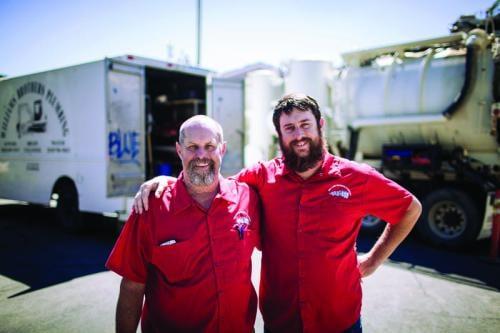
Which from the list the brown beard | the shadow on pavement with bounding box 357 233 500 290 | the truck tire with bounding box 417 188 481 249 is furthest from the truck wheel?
the brown beard

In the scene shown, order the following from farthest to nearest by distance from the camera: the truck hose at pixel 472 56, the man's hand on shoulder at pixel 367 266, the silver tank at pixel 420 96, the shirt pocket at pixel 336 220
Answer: the silver tank at pixel 420 96, the truck hose at pixel 472 56, the man's hand on shoulder at pixel 367 266, the shirt pocket at pixel 336 220

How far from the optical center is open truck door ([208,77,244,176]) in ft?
25.4

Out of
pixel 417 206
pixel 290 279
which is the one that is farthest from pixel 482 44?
pixel 290 279

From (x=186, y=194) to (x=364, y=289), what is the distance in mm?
3233

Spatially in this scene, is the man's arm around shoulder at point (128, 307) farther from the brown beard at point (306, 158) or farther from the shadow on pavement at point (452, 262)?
the shadow on pavement at point (452, 262)

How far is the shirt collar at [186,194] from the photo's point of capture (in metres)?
2.07

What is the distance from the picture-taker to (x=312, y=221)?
204 cm

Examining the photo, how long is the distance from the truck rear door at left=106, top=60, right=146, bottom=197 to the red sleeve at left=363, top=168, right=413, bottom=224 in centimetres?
519

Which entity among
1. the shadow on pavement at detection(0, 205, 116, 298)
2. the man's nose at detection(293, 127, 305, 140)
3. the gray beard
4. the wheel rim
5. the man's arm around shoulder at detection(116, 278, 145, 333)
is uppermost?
the man's nose at detection(293, 127, 305, 140)

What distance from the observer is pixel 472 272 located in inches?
196

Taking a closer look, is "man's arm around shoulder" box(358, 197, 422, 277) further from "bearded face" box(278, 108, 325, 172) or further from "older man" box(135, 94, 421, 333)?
"bearded face" box(278, 108, 325, 172)

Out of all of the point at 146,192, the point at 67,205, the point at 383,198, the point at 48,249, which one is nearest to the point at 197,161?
the point at 146,192

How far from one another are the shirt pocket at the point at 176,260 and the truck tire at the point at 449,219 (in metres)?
5.62

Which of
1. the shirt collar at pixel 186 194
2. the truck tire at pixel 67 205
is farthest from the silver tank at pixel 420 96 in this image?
the truck tire at pixel 67 205
